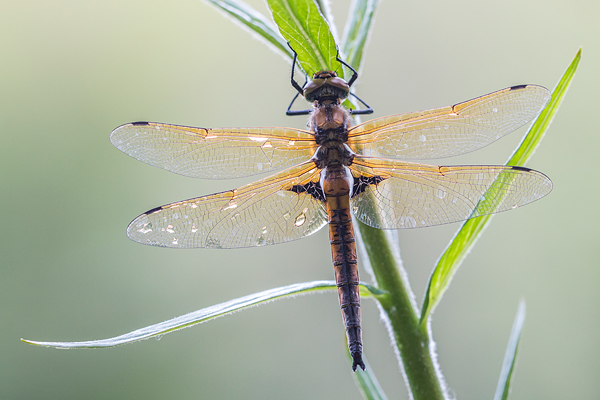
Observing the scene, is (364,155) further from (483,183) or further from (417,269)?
(417,269)

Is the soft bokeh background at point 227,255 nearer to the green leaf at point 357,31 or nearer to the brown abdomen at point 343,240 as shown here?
the brown abdomen at point 343,240

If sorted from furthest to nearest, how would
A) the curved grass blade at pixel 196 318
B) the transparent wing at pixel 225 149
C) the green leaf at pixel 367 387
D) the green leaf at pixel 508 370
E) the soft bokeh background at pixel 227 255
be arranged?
the soft bokeh background at pixel 227 255
the transparent wing at pixel 225 149
the green leaf at pixel 367 387
the green leaf at pixel 508 370
the curved grass blade at pixel 196 318

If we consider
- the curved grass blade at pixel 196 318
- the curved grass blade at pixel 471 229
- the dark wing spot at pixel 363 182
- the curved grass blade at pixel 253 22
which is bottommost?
the curved grass blade at pixel 196 318

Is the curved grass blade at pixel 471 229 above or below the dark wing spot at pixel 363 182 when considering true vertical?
below

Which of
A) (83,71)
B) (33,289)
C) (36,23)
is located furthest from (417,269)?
(36,23)

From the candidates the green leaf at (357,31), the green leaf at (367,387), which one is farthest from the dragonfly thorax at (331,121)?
the green leaf at (367,387)

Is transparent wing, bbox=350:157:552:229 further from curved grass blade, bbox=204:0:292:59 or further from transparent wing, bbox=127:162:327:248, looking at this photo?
curved grass blade, bbox=204:0:292:59
